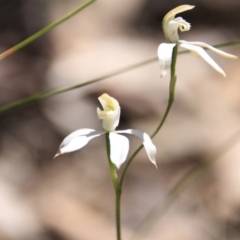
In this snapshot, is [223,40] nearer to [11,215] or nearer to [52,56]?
[52,56]

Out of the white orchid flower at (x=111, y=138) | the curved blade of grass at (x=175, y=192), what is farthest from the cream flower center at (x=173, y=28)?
the curved blade of grass at (x=175, y=192)

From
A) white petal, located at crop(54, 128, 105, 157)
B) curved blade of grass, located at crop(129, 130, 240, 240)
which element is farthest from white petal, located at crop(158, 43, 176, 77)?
curved blade of grass, located at crop(129, 130, 240, 240)

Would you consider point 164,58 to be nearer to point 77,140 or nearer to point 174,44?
point 174,44

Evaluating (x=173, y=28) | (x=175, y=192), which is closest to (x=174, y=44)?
(x=173, y=28)

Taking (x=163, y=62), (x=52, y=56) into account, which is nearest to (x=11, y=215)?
(x=52, y=56)

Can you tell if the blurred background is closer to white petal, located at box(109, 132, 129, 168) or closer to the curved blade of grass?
the curved blade of grass
